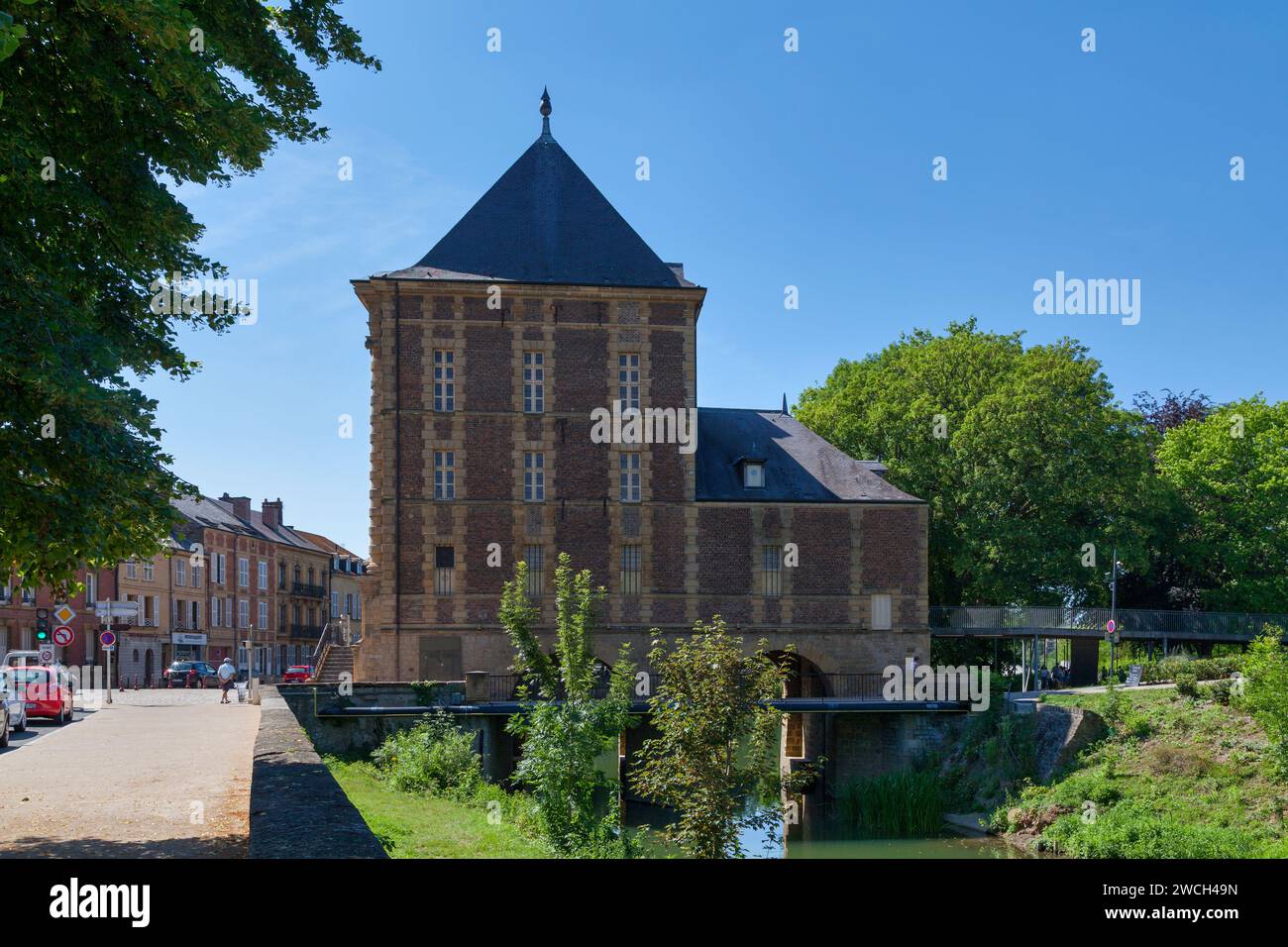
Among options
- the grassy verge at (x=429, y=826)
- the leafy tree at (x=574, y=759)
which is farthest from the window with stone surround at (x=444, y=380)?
the leafy tree at (x=574, y=759)

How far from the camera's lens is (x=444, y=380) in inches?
1454

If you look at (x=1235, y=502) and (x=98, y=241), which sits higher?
(x=98, y=241)

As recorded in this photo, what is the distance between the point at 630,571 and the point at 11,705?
18.5m

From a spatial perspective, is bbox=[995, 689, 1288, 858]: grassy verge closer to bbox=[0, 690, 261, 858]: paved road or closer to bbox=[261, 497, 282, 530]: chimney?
bbox=[0, 690, 261, 858]: paved road

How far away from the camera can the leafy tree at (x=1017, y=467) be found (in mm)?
44094

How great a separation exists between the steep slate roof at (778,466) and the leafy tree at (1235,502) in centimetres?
1693

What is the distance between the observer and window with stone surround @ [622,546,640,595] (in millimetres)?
36969

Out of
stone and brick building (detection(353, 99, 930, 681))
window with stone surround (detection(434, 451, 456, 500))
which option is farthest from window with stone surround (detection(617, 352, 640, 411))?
window with stone surround (detection(434, 451, 456, 500))

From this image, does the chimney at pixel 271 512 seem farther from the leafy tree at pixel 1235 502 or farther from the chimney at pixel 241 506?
the leafy tree at pixel 1235 502

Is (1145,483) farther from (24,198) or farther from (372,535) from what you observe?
(24,198)

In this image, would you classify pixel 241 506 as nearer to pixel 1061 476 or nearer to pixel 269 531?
pixel 269 531

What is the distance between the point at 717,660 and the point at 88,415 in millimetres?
11857

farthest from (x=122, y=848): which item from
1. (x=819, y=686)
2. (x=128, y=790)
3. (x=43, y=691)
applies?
(x=819, y=686)
